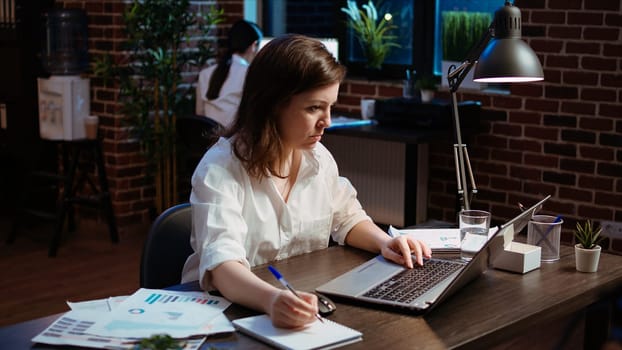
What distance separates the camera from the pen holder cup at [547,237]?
2182mm

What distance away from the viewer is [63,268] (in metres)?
4.60

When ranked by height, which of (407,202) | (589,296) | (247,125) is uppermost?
(247,125)

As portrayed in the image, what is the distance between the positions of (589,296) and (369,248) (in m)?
0.55

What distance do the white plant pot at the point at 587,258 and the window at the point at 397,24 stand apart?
9.27 ft

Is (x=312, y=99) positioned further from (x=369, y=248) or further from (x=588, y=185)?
(x=588, y=185)

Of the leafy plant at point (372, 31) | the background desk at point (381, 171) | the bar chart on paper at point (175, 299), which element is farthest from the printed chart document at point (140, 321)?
the leafy plant at point (372, 31)

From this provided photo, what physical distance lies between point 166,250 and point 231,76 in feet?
9.32

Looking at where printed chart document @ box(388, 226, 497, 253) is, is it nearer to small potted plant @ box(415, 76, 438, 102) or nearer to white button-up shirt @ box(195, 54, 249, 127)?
small potted plant @ box(415, 76, 438, 102)

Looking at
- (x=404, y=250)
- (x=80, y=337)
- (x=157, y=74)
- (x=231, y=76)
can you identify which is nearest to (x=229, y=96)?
(x=231, y=76)

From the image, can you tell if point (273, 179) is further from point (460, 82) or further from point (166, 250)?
point (460, 82)

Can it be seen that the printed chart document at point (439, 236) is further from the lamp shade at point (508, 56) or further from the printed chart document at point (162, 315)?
the printed chart document at point (162, 315)

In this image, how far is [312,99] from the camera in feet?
6.73

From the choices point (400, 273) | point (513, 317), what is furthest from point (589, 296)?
point (400, 273)

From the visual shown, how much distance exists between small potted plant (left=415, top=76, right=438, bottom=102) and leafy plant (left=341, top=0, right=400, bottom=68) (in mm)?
536
